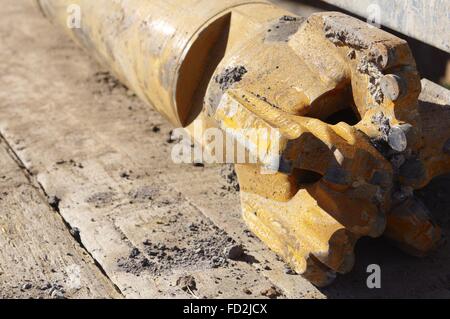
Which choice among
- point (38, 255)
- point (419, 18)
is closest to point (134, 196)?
point (38, 255)

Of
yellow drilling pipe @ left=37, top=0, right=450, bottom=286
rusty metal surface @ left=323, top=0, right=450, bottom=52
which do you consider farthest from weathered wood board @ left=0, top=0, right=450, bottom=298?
rusty metal surface @ left=323, top=0, right=450, bottom=52

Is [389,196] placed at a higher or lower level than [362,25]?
lower

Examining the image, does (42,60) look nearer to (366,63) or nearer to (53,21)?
(53,21)

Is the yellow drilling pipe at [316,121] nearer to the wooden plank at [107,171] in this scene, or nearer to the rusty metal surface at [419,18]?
the wooden plank at [107,171]

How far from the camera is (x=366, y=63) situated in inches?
116

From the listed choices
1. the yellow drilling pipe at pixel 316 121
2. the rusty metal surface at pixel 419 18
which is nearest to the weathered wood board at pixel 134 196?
the yellow drilling pipe at pixel 316 121

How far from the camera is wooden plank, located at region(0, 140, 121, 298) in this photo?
2.98 meters

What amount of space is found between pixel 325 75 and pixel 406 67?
0.37 meters

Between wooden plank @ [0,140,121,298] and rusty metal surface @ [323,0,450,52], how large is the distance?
1852 mm

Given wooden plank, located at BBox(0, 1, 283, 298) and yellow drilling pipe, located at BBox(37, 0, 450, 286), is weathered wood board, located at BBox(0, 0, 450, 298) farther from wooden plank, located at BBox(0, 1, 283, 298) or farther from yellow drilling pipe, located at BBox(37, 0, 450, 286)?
yellow drilling pipe, located at BBox(37, 0, 450, 286)

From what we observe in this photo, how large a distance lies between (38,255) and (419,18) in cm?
204

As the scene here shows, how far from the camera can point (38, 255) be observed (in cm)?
321

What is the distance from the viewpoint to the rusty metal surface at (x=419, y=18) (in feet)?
11.8
